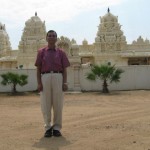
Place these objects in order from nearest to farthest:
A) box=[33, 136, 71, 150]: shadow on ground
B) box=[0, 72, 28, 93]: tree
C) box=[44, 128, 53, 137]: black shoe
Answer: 1. box=[33, 136, 71, 150]: shadow on ground
2. box=[44, 128, 53, 137]: black shoe
3. box=[0, 72, 28, 93]: tree

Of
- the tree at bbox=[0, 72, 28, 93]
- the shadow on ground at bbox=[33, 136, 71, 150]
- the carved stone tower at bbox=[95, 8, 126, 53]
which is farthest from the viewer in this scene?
the carved stone tower at bbox=[95, 8, 126, 53]

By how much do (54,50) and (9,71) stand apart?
57.7ft

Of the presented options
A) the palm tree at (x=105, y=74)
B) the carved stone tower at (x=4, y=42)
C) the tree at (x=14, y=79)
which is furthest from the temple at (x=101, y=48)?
the tree at (x=14, y=79)

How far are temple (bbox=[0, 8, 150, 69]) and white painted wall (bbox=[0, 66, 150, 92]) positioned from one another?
1386 centimetres

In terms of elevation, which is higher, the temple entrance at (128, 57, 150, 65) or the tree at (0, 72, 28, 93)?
the temple entrance at (128, 57, 150, 65)

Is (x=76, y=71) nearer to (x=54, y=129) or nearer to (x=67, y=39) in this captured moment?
(x=67, y=39)

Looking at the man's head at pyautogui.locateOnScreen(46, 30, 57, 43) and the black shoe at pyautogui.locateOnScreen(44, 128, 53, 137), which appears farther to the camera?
the man's head at pyautogui.locateOnScreen(46, 30, 57, 43)

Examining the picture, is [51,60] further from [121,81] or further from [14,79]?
[121,81]

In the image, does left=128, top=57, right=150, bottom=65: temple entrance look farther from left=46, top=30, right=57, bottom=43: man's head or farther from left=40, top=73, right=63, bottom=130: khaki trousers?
left=40, top=73, right=63, bottom=130: khaki trousers

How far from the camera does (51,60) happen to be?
20.1 feet

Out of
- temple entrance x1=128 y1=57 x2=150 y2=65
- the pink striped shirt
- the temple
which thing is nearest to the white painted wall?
the temple

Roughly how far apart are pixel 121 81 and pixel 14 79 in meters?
7.25

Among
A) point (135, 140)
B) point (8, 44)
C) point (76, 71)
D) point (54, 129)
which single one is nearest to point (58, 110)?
point (54, 129)

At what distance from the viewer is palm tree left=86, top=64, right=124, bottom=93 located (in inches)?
850
